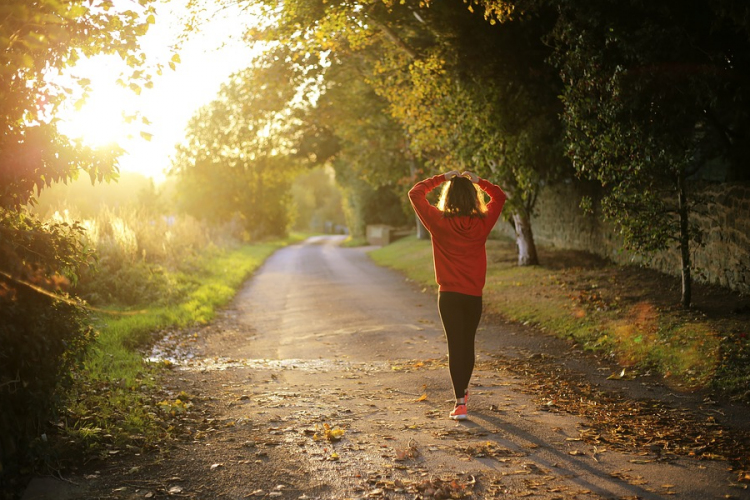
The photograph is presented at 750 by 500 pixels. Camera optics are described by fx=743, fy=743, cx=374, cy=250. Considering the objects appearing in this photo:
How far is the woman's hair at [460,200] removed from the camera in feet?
22.3

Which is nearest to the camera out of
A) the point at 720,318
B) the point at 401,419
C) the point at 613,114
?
the point at 401,419

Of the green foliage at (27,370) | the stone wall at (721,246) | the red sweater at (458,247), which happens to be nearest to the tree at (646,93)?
the stone wall at (721,246)

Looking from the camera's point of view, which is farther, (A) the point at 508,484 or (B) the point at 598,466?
(B) the point at 598,466

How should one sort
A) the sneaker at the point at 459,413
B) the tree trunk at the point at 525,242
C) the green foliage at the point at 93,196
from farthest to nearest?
the tree trunk at the point at 525,242, the green foliage at the point at 93,196, the sneaker at the point at 459,413

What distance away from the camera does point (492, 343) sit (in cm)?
1136

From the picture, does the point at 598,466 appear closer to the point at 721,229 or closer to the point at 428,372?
the point at 428,372

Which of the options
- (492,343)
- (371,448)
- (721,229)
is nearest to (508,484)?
(371,448)

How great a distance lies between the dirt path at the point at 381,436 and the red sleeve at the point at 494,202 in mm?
1850

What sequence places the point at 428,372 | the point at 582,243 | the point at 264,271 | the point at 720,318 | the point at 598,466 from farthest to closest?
the point at 264,271, the point at 582,243, the point at 720,318, the point at 428,372, the point at 598,466

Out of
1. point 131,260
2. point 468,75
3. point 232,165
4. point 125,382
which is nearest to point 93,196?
point 232,165

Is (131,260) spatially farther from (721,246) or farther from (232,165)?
(232,165)

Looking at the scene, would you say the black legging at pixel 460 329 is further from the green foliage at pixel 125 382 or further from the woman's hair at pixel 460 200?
the green foliage at pixel 125 382

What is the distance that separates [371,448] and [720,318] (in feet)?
21.5

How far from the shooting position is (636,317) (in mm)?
11375
